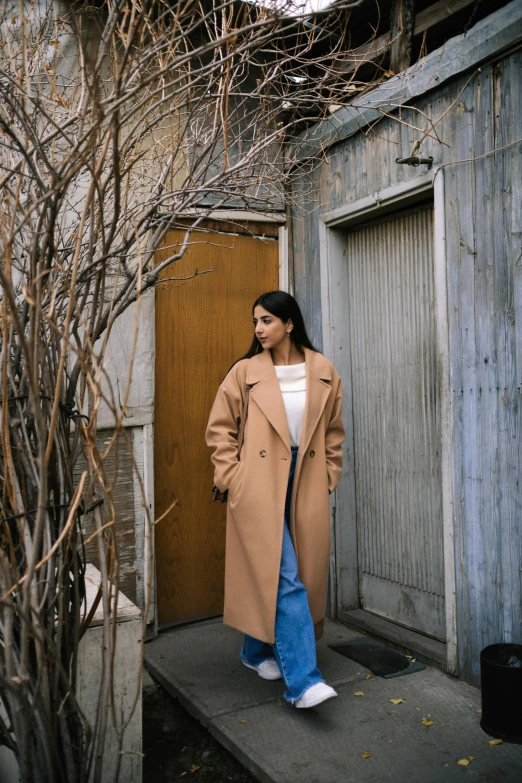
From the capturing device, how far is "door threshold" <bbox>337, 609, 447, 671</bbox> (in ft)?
13.2

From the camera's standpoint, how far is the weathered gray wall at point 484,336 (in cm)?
339

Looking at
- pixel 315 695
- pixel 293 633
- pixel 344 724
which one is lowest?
pixel 344 724

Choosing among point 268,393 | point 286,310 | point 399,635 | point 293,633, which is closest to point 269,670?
point 293,633

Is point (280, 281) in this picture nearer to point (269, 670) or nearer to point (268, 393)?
point (268, 393)

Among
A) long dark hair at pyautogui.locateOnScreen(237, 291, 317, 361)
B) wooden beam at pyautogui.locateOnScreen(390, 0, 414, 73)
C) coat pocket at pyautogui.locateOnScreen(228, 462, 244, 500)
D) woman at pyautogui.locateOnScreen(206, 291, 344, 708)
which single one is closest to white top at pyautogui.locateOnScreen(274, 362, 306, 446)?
woman at pyautogui.locateOnScreen(206, 291, 344, 708)

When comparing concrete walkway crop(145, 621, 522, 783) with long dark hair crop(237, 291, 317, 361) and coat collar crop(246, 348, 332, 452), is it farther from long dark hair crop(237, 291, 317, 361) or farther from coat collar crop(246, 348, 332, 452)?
long dark hair crop(237, 291, 317, 361)

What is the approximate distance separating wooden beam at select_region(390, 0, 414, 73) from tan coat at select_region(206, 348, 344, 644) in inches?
76.9

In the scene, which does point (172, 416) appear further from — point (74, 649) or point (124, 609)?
point (74, 649)

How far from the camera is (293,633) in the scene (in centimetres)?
341

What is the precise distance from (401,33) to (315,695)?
3777 mm

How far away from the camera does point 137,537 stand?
4629 mm

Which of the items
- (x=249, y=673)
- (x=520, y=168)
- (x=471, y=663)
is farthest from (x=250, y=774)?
(x=520, y=168)

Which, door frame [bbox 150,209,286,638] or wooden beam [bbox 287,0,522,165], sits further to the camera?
door frame [bbox 150,209,286,638]

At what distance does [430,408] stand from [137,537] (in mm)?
2092
